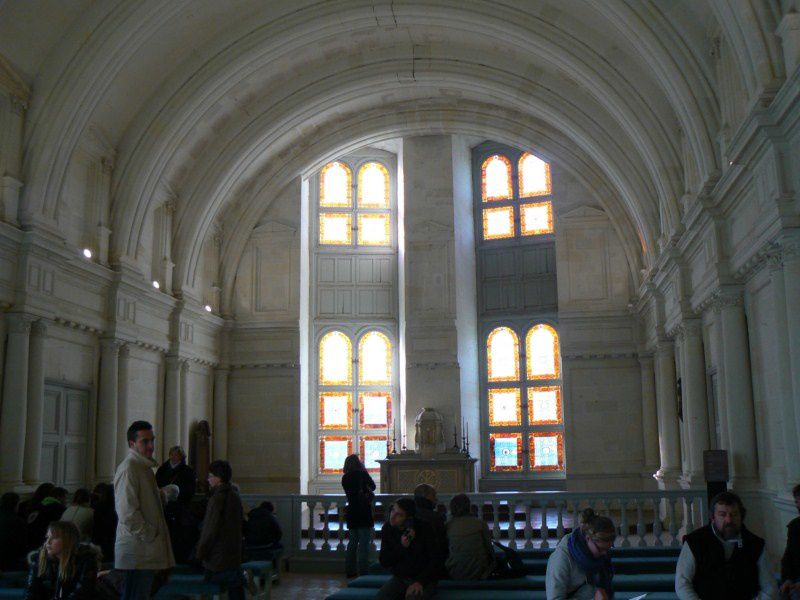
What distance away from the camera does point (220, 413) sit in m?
20.8

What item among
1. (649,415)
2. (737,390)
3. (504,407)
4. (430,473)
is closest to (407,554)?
(737,390)

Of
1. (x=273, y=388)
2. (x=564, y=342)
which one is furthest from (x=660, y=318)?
(x=273, y=388)

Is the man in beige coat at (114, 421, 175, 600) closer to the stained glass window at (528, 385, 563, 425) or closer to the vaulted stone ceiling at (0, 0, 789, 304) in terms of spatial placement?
the vaulted stone ceiling at (0, 0, 789, 304)

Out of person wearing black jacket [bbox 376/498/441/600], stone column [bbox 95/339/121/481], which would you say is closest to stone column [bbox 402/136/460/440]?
stone column [bbox 95/339/121/481]

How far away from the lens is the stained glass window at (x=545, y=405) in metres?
22.6

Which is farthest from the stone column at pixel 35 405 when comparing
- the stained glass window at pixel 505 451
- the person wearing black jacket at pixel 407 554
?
the stained glass window at pixel 505 451

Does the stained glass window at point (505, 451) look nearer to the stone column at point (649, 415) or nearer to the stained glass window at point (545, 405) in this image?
the stained glass window at point (545, 405)

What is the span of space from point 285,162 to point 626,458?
10888 millimetres

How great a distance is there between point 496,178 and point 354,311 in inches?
214

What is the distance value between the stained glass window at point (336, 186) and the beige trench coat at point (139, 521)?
18321mm

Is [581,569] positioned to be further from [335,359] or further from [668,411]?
[335,359]

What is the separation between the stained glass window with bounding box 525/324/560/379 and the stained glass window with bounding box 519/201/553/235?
8.52 feet

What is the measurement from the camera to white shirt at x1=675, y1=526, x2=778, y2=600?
5.13 meters

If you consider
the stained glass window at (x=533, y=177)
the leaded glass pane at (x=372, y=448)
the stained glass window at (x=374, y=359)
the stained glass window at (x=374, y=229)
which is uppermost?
the stained glass window at (x=533, y=177)
